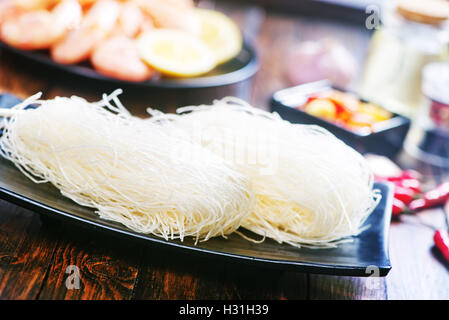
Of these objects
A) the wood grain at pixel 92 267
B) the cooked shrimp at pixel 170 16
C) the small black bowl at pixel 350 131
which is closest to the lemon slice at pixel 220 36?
the cooked shrimp at pixel 170 16

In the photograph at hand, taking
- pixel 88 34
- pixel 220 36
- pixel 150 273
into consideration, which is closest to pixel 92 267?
pixel 150 273

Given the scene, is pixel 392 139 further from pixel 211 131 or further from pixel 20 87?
pixel 20 87

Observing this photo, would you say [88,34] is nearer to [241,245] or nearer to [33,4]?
[33,4]

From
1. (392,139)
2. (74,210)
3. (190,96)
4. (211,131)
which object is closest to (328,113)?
(392,139)

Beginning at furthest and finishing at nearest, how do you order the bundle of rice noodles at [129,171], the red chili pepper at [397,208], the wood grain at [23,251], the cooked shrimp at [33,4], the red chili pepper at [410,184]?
the cooked shrimp at [33,4]
the red chili pepper at [410,184]
the red chili pepper at [397,208]
the bundle of rice noodles at [129,171]
the wood grain at [23,251]

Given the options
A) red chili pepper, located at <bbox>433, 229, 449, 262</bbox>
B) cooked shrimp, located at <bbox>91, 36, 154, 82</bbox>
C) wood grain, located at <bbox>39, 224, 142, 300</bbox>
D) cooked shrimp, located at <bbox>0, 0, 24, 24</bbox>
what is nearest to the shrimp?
cooked shrimp, located at <bbox>0, 0, 24, 24</bbox>

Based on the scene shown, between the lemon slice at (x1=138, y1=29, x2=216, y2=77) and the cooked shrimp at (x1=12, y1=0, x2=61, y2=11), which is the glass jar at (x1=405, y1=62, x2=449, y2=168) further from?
the cooked shrimp at (x1=12, y1=0, x2=61, y2=11)

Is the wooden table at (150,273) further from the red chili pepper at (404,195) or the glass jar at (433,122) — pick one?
the glass jar at (433,122)
